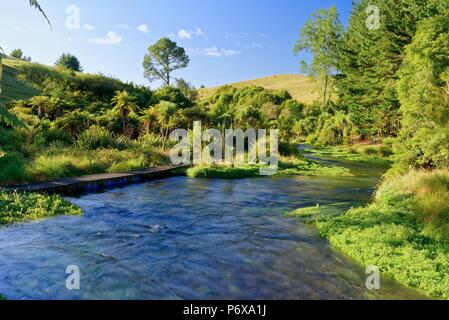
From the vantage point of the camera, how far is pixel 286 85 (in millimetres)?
92562

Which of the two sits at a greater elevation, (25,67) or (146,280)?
(25,67)

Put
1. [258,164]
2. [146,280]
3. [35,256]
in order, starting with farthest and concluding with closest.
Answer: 1. [258,164]
2. [35,256]
3. [146,280]

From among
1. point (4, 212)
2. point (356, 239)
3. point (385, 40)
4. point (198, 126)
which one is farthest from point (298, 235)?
point (385, 40)

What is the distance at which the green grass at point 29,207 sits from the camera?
9836 millimetres

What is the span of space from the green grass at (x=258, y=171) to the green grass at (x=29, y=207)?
9125mm

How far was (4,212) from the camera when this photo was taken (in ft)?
32.3

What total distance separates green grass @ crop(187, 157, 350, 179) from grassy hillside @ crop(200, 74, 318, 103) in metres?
52.2

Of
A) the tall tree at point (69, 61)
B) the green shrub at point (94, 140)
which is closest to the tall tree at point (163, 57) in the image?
the tall tree at point (69, 61)

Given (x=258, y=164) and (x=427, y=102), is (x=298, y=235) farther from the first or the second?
(x=258, y=164)

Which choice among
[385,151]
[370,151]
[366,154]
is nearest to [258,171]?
[366,154]

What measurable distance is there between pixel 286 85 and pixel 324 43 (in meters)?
42.2
